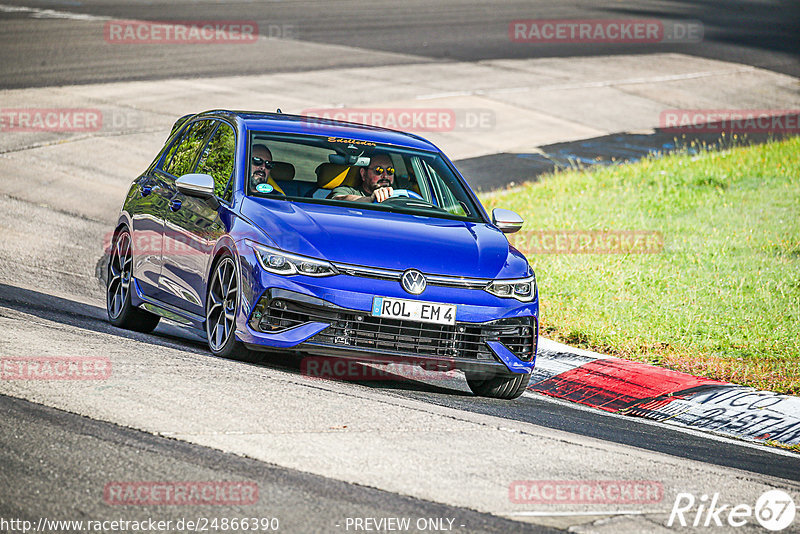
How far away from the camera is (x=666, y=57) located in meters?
32.9

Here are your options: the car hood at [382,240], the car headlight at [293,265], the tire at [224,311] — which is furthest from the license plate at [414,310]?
the tire at [224,311]

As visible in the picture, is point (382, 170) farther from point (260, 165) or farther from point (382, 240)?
point (382, 240)

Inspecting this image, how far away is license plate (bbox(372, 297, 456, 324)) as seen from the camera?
23.7 ft

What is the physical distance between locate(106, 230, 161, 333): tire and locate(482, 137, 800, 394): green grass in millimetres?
3642

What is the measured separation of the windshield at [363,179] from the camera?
27.5ft

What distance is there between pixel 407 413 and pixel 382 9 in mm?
31708

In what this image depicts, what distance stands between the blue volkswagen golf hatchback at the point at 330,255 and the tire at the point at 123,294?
0.06 feet

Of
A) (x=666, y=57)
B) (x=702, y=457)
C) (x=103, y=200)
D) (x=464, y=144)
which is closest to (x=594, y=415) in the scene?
(x=702, y=457)

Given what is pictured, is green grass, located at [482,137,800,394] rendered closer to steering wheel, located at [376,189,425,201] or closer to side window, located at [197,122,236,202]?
steering wheel, located at [376,189,425,201]

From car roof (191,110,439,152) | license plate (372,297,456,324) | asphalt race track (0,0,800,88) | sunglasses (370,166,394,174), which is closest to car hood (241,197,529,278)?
license plate (372,297,456,324)

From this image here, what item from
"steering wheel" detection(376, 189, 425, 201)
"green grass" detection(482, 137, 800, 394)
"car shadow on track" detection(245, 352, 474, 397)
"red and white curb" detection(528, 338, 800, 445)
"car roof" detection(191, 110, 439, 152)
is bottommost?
"green grass" detection(482, 137, 800, 394)

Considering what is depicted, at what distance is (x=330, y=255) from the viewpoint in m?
7.29

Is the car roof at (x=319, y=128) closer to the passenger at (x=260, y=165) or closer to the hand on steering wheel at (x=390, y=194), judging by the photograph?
the passenger at (x=260, y=165)

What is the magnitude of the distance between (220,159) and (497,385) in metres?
2.65
